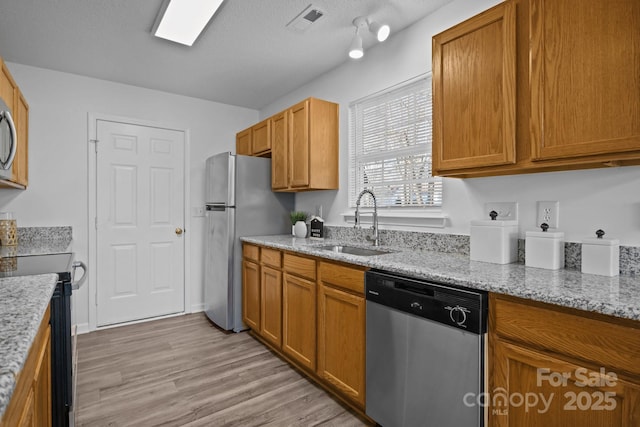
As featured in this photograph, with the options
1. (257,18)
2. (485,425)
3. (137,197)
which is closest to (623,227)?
(485,425)

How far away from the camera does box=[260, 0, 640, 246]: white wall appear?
151 centimetres

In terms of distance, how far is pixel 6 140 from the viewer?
1.56 meters

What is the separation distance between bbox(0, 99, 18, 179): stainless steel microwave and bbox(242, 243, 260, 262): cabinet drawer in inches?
69.6

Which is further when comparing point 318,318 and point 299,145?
point 299,145

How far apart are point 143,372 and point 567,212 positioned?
2876 mm

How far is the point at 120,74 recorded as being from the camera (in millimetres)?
3266

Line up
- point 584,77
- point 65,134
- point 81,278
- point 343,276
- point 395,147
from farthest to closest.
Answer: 1. point 65,134
2. point 395,147
3. point 343,276
4. point 81,278
5. point 584,77

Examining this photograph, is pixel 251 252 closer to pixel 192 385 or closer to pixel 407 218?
pixel 192 385

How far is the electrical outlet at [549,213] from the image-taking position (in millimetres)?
1704

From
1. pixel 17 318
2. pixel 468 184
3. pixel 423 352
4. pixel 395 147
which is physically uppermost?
pixel 395 147

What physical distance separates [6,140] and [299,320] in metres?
1.90

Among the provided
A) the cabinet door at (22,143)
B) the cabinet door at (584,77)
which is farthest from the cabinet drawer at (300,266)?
the cabinet door at (22,143)

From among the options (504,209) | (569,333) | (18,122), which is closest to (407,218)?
(504,209)

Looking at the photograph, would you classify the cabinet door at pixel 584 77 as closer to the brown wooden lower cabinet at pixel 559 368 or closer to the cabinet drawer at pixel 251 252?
the brown wooden lower cabinet at pixel 559 368
